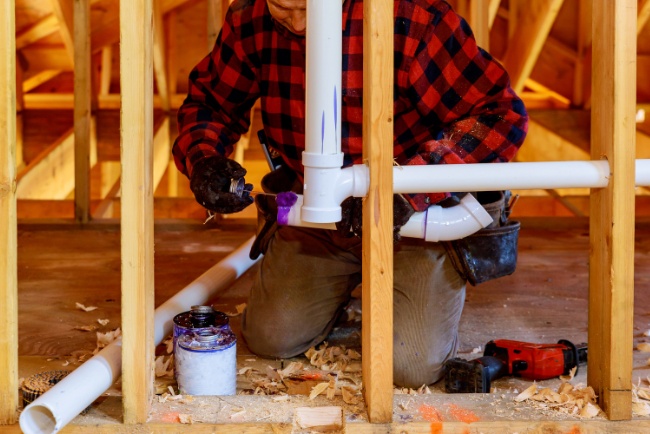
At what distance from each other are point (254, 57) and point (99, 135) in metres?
3.24

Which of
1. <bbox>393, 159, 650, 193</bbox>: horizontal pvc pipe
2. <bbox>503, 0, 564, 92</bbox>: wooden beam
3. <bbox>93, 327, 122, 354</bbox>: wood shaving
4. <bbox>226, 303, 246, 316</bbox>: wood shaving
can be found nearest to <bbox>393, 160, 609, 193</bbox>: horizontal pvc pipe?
<bbox>393, 159, 650, 193</bbox>: horizontal pvc pipe

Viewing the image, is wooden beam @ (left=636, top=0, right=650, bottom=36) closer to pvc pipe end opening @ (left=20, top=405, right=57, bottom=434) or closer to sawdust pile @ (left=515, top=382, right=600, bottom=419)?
sawdust pile @ (left=515, top=382, right=600, bottom=419)

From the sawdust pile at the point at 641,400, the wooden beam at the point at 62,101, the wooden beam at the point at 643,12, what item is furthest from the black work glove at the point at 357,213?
the wooden beam at the point at 62,101

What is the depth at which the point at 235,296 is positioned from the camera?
2.57m

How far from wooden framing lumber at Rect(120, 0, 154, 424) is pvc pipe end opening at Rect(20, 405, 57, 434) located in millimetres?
125

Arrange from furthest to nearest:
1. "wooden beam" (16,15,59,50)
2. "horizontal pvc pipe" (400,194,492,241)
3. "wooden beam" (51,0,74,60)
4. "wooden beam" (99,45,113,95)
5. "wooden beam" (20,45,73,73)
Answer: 1. "wooden beam" (99,45,113,95)
2. "wooden beam" (20,45,73,73)
3. "wooden beam" (16,15,59,50)
4. "wooden beam" (51,0,74,60)
5. "horizontal pvc pipe" (400,194,492,241)

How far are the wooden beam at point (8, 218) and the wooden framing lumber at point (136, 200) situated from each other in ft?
0.65

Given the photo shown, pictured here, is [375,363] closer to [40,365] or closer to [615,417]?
[615,417]

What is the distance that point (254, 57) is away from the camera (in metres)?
2.03

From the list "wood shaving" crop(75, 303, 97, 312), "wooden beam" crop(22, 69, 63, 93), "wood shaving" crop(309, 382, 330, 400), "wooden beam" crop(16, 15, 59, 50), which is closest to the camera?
"wood shaving" crop(309, 382, 330, 400)

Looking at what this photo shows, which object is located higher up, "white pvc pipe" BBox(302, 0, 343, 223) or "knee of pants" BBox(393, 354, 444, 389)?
"white pvc pipe" BBox(302, 0, 343, 223)

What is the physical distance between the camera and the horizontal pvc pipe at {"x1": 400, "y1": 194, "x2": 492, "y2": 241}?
→ 1.78 meters

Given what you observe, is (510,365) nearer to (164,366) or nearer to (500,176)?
(500,176)

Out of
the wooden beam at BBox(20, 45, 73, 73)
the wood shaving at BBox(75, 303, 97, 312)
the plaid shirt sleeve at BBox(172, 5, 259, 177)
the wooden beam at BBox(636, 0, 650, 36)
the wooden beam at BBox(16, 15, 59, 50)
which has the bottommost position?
the wood shaving at BBox(75, 303, 97, 312)
